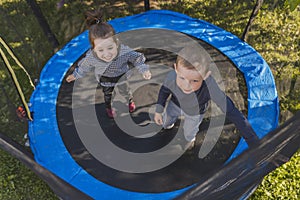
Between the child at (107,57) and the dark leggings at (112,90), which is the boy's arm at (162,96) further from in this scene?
the dark leggings at (112,90)

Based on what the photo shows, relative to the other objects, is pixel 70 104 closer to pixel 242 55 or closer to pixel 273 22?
pixel 242 55

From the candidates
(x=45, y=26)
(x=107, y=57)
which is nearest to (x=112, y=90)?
(x=107, y=57)

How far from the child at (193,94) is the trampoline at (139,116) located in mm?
316

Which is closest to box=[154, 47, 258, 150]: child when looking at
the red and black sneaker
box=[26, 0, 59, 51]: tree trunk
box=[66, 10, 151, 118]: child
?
box=[66, 10, 151, 118]: child

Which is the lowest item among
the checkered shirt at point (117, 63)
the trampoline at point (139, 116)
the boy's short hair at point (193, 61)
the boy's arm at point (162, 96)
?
the trampoline at point (139, 116)

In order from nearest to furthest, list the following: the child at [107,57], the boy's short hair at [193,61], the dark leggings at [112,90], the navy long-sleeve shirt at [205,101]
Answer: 1. the boy's short hair at [193,61]
2. the navy long-sleeve shirt at [205,101]
3. the child at [107,57]
4. the dark leggings at [112,90]

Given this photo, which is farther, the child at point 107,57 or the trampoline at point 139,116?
the trampoline at point 139,116

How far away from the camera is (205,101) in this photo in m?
2.32

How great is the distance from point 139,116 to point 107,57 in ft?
2.29

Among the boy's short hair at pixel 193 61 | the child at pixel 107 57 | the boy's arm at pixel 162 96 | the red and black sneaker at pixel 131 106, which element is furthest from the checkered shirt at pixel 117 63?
the boy's short hair at pixel 193 61

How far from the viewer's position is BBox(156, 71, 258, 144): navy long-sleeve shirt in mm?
2152

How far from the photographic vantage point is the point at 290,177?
2754mm

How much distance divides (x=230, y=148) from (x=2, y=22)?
2653mm

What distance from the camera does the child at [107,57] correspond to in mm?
2287
